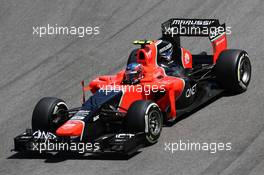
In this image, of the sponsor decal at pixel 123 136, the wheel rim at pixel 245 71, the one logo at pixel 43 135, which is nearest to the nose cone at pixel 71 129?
the one logo at pixel 43 135

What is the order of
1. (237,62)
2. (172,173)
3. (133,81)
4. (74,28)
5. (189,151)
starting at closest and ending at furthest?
(172,173) → (189,151) → (133,81) → (237,62) → (74,28)

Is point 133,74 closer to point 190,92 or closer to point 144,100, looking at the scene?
point 144,100

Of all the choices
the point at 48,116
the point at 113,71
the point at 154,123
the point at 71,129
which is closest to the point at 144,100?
the point at 154,123

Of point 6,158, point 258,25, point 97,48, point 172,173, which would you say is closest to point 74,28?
point 97,48

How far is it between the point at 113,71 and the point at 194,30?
310 centimetres

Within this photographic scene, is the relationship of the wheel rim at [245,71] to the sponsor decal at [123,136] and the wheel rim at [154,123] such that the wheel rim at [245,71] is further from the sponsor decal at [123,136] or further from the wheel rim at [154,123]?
the sponsor decal at [123,136]

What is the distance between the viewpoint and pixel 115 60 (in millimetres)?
24359

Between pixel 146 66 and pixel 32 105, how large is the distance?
349cm

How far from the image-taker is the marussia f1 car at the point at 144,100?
17750 millimetres

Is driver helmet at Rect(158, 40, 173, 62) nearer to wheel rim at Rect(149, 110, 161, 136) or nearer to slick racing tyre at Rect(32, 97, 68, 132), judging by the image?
wheel rim at Rect(149, 110, 161, 136)

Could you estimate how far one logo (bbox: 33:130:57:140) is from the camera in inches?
711

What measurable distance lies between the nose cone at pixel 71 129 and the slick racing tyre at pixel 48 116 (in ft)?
2.85

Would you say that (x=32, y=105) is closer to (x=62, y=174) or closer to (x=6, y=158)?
(x=6, y=158)

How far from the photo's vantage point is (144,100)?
18156 millimetres
